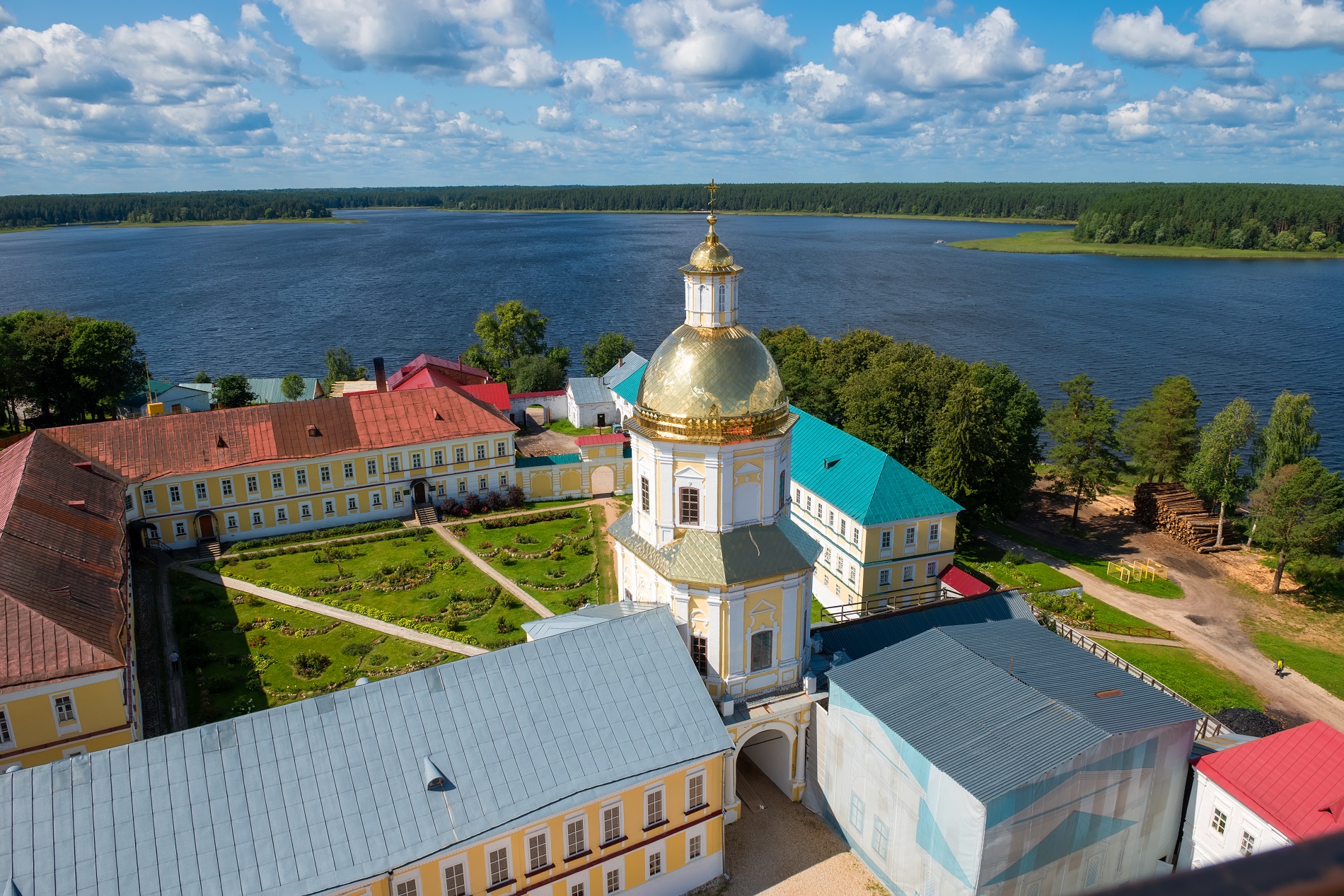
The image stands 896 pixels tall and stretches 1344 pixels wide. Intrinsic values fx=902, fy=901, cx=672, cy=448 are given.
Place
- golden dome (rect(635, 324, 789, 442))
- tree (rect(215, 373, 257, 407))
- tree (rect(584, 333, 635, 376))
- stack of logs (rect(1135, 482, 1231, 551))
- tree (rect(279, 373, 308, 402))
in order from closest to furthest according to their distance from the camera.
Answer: golden dome (rect(635, 324, 789, 442)) < stack of logs (rect(1135, 482, 1231, 551)) < tree (rect(215, 373, 257, 407)) < tree (rect(279, 373, 308, 402)) < tree (rect(584, 333, 635, 376))

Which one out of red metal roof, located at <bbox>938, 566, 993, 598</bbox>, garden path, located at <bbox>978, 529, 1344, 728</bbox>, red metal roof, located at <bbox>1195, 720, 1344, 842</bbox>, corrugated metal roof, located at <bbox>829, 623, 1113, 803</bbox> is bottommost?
garden path, located at <bbox>978, 529, 1344, 728</bbox>

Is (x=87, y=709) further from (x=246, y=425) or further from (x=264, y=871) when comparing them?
(x=246, y=425)

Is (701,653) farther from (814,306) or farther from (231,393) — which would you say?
(814,306)

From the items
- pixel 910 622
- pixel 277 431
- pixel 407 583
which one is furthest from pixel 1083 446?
pixel 277 431

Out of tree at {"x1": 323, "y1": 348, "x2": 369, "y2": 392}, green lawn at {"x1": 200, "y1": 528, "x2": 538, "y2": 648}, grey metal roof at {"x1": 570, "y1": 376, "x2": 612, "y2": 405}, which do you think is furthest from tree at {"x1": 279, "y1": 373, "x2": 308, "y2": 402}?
green lawn at {"x1": 200, "y1": 528, "x2": 538, "y2": 648}

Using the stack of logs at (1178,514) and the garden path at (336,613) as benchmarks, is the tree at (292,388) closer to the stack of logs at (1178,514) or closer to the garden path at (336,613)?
the garden path at (336,613)

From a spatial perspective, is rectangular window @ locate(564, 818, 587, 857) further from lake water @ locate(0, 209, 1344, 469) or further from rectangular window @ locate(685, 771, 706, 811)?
lake water @ locate(0, 209, 1344, 469)
